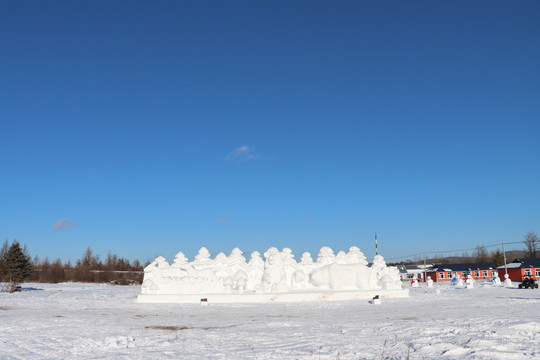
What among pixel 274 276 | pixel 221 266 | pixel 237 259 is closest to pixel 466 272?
pixel 237 259

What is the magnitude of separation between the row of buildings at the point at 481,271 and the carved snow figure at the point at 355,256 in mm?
26298

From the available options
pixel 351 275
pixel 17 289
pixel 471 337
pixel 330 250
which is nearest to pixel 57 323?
pixel 471 337

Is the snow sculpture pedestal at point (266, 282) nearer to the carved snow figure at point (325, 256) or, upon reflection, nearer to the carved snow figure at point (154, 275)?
the carved snow figure at point (154, 275)

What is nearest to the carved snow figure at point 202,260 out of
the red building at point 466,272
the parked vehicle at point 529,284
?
the parked vehicle at point 529,284

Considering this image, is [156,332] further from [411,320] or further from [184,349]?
[411,320]

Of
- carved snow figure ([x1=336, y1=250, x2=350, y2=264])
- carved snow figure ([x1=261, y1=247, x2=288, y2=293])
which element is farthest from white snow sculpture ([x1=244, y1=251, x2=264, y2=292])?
carved snow figure ([x1=336, y1=250, x2=350, y2=264])

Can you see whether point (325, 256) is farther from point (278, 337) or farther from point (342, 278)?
point (278, 337)

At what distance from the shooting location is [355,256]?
28703 millimetres

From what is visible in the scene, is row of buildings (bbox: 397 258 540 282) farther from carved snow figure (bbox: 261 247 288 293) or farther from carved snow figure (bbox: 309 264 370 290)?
carved snow figure (bbox: 261 247 288 293)

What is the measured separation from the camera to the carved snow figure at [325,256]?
28.0 metres

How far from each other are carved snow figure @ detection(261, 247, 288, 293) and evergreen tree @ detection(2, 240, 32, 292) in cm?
2178

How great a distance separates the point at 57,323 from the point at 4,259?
86.5 ft

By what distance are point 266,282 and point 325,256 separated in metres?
5.93

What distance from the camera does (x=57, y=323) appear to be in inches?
529
